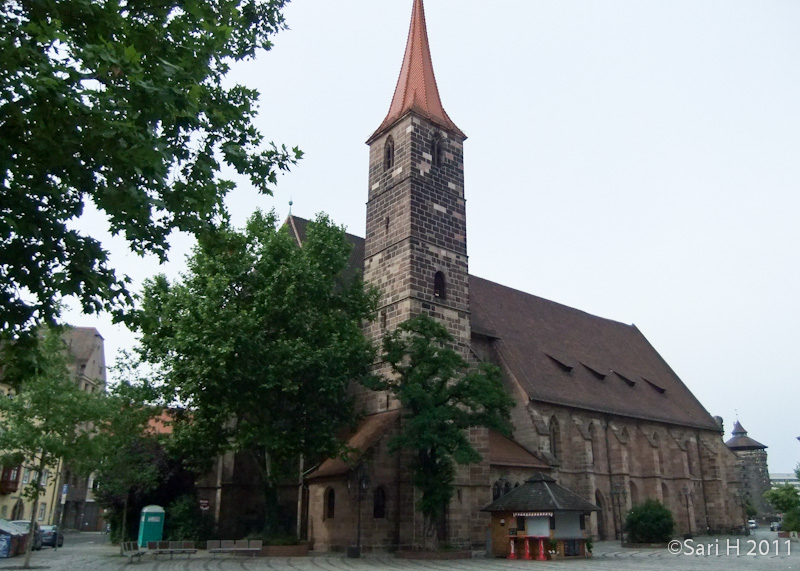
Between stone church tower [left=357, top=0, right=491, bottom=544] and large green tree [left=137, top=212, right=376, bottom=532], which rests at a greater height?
stone church tower [left=357, top=0, right=491, bottom=544]

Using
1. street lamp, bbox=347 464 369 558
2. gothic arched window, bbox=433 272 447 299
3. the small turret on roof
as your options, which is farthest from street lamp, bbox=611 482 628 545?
the small turret on roof

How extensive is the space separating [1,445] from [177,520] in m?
9.36

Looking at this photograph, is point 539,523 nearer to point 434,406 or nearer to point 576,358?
point 434,406

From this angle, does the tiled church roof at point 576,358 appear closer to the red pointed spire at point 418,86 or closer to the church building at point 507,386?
the church building at point 507,386

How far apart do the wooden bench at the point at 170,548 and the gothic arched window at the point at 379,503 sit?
244 inches

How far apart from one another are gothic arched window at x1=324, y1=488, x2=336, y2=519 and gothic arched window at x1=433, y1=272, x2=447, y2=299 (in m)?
8.89

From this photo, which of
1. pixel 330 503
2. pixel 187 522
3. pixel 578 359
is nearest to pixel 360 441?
pixel 330 503

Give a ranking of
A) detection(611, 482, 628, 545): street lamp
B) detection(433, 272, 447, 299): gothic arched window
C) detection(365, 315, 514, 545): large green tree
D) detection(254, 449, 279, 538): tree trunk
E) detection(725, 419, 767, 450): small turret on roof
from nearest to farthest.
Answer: detection(365, 315, 514, 545): large green tree → detection(254, 449, 279, 538): tree trunk → detection(433, 272, 447, 299): gothic arched window → detection(611, 482, 628, 545): street lamp → detection(725, 419, 767, 450): small turret on roof

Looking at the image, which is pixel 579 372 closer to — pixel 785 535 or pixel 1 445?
pixel 785 535

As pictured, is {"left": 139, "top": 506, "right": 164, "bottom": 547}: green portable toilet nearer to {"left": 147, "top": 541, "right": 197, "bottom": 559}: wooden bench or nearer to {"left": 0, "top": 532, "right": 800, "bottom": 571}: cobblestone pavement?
{"left": 0, "top": 532, "right": 800, "bottom": 571}: cobblestone pavement

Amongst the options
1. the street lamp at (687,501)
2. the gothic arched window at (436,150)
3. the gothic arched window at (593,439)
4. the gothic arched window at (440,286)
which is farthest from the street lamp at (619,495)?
the gothic arched window at (436,150)

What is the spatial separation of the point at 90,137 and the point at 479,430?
892 inches

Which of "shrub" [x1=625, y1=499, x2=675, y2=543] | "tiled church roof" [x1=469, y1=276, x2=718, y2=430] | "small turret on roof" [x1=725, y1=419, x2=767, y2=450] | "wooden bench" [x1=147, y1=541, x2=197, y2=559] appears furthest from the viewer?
"small turret on roof" [x1=725, y1=419, x2=767, y2=450]

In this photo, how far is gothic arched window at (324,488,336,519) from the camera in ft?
82.3
